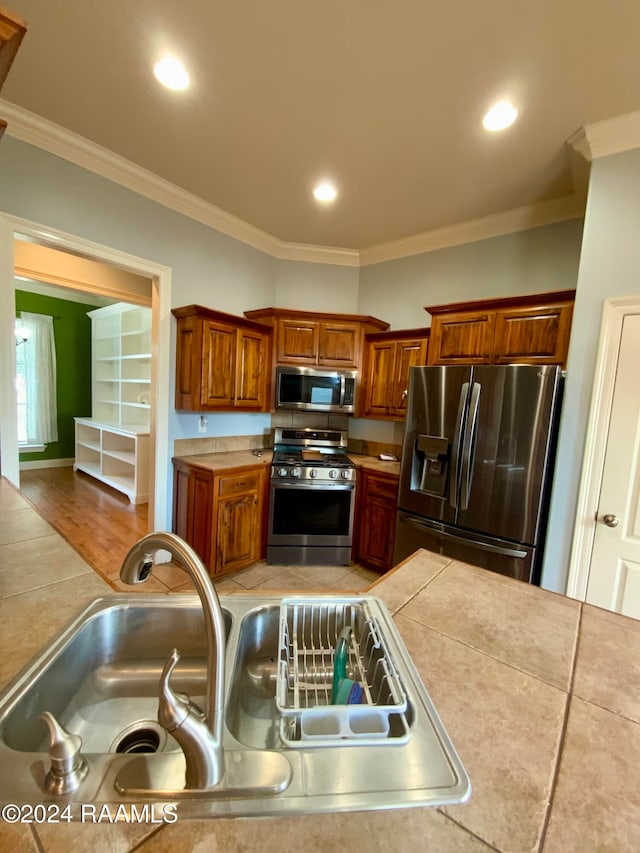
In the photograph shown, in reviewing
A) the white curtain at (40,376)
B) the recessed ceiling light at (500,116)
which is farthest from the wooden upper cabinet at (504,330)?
the white curtain at (40,376)

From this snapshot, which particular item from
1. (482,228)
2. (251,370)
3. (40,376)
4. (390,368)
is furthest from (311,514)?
(40,376)

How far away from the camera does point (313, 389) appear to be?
3162 mm

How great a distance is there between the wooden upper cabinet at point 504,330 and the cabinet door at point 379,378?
52cm

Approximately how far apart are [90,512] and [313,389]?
9.59ft

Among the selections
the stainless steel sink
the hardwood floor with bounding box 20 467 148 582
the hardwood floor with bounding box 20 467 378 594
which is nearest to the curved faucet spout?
the stainless steel sink

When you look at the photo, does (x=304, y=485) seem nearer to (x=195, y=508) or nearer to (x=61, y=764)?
(x=195, y=508)

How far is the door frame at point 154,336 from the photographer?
1.96 m

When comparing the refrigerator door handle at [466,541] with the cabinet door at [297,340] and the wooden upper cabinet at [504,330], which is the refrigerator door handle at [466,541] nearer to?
the wooden upper cabinet at [504,330]

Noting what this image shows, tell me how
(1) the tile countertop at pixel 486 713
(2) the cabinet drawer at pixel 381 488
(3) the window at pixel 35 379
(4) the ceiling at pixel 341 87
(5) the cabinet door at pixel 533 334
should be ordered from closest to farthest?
1. (1) the tile countertop at pixel 486 713
2. (4) the ceiling at pixel 341 87
3. (5) the cabinet door at pixel 533 334
4. (2) the cabinet drawer at pixel 381 488
5. (3) the window at pixel 35 379

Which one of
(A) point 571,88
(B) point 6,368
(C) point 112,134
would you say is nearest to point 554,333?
(A) point 571,88

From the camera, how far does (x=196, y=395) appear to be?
2637 millimetres

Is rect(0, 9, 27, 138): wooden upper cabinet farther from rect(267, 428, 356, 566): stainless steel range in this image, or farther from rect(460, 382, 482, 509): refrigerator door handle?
rect(267, 428, 356, 566): stainless steel range

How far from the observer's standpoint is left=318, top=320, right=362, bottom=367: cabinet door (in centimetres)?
318

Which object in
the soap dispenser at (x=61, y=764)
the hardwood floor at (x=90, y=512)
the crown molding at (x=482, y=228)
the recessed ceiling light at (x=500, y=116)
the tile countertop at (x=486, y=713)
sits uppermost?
the recessed ceiling light at (x=500, y=116)
